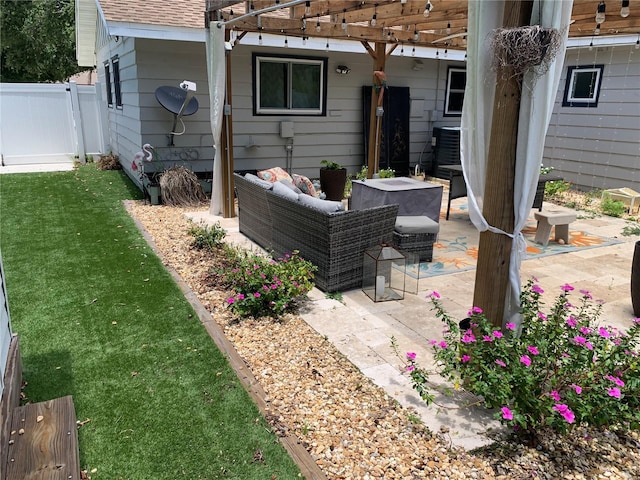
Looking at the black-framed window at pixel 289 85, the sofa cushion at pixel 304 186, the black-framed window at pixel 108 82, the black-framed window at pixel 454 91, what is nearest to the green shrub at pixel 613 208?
the black-framed window at pixel 454 91

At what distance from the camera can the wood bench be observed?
7.02 feet

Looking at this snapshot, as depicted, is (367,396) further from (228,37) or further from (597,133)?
(597,133)

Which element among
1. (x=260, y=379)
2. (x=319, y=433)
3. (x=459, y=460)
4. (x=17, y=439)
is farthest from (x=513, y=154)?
(x=17, y=439)

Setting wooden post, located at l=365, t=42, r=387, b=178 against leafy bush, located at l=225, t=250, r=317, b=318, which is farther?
wooden post, located at l=365, t=42, r=387, b=178

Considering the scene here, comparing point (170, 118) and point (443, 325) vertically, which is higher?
point (170, 118)

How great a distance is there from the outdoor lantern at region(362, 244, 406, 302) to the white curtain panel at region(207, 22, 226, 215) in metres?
3.45

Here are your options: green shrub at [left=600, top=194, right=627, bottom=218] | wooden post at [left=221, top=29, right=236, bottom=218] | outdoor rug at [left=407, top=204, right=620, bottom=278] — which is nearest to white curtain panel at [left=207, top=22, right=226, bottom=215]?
wooden post at [left=221, top=29, right=236, bottom=218]

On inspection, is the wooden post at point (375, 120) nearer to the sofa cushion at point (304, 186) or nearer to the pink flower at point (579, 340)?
the sofa cushion at point (304, 186)

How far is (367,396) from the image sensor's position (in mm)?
2982

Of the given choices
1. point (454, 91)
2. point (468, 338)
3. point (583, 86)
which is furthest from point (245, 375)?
point (454, 91)

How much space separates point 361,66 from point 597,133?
4853 millimetres

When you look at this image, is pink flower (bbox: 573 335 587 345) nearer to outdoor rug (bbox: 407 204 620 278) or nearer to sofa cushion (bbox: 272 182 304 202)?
outdoor rug (bbox: 407 204 620 278)

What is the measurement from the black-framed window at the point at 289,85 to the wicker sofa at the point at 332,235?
4474mm

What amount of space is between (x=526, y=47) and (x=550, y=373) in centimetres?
170
